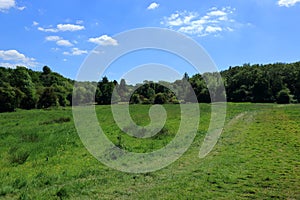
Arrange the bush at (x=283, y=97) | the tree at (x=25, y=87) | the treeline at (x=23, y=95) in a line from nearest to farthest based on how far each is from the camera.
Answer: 1. the treeline at (x=23, y=95)
2. the tree at (x=25, y=87)
3. the bush at (x=283, y=97)

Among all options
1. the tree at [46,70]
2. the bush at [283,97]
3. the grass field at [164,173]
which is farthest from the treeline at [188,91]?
the grass field at [164,173]

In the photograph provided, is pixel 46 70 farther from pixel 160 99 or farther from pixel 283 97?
pixel 283 97

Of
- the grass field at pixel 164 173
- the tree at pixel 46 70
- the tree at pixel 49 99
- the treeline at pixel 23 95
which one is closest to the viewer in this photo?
the grass field at pixel 164 173

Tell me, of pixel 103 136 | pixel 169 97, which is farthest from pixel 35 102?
pixel 103 136

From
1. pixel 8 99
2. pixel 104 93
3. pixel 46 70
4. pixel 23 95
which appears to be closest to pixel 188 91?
pixel 104 93

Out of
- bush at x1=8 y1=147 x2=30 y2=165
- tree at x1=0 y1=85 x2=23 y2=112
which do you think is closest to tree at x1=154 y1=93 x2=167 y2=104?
bush at x1=8 y1=147 x2=30 y2=165

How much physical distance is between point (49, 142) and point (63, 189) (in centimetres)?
1083

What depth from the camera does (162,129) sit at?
22875 mm

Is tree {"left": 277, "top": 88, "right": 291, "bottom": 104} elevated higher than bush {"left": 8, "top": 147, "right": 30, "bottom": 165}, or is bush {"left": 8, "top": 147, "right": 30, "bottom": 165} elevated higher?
tree {"left": 277, "top": 88, "right": 291, "bottom": 104}

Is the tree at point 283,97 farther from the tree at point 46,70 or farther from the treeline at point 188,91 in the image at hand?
the tree at point 46,70

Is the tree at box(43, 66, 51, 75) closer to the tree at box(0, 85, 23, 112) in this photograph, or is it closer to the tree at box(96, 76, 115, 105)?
the tree at box(96, 76, 115, 105)

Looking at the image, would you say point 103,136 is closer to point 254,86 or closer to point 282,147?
point 282,147

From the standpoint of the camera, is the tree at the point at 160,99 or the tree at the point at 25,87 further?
the tree at the point at 25,87

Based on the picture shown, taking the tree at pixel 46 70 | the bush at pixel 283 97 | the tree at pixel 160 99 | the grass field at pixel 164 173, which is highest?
the tree at pixel 46 70
